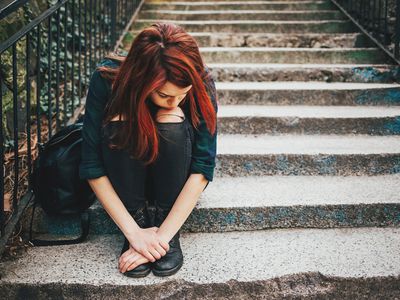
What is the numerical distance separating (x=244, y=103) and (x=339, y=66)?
90 centimetres

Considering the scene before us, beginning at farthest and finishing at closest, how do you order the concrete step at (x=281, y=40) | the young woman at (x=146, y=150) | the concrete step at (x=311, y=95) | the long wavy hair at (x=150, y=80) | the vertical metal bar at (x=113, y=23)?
the concrete step at (x=281, y=40)
the vertical metal bar at (x=113, y=23)
the concrete step at (x=311, y=95)
the young woman at (x=146, y=150)
the long wavy hair at (x=150, y=80)

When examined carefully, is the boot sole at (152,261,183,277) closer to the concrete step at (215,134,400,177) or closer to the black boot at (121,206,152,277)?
the black boot at (121,206,152,277)

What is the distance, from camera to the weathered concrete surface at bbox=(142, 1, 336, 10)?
4.66 metres

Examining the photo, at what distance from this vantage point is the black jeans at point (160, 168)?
1725mm

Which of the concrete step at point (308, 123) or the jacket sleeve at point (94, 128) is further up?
the jacket sleeve at point (94, 128)

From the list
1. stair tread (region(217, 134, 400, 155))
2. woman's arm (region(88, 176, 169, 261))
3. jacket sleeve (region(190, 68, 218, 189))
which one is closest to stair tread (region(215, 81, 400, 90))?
stair tread (region(217, 134, 400, 155))

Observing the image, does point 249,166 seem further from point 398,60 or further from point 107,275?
point 398,60

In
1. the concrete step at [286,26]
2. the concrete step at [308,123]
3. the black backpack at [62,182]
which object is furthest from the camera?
the concrete step at [286,26]

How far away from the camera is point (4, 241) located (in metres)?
1.79

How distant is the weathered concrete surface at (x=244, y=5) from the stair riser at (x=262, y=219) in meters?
3.15

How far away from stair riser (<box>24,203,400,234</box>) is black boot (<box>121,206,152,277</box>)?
0.13 m

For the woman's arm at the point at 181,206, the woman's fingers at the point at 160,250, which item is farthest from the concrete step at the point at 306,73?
the woman's fingers at the point at 160,250

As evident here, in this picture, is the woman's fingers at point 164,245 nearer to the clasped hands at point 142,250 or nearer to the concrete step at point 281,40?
the clasped hands at point 142,250

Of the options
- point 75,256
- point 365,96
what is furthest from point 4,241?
point 365,96
